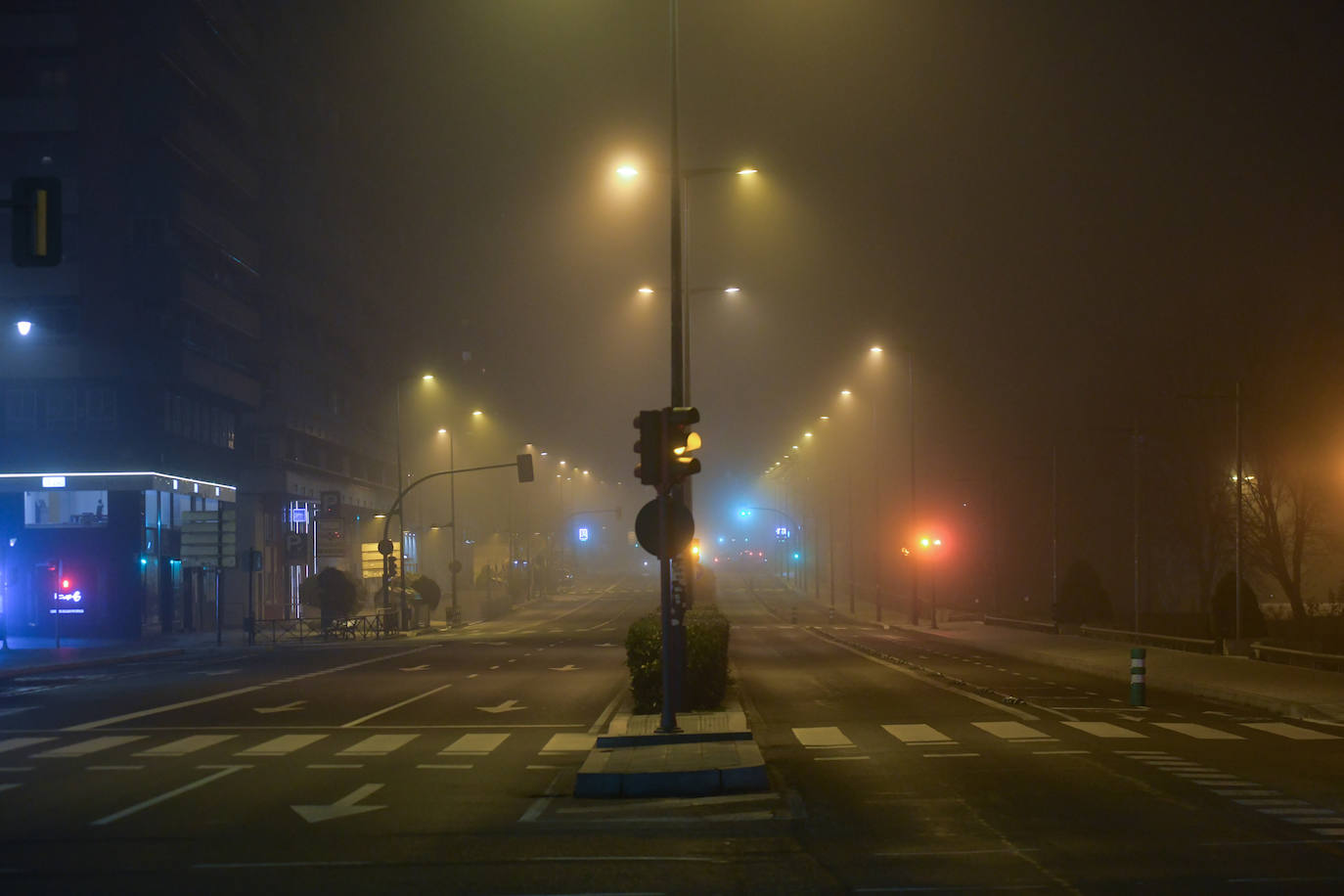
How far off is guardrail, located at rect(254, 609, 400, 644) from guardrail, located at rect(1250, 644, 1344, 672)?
38048 mm

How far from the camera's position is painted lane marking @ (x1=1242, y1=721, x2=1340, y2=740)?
17938 millimetres

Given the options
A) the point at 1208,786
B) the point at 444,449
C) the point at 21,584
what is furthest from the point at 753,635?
the point at 444,449

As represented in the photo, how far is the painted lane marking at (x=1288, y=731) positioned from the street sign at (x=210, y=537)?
3992cm

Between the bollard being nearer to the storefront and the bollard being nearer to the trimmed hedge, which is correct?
the trimmed hedge

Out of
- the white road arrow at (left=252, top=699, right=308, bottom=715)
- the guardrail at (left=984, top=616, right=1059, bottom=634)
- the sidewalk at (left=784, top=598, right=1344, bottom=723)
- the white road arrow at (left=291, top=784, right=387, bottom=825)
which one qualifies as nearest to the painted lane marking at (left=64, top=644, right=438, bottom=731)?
the white road arrow at (left=252, top=699, right=308, bottom=715)

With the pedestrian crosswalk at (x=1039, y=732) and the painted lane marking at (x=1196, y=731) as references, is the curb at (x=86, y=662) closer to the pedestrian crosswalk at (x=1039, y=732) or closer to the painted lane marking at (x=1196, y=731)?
the pedestrian crosswalk at (x=1039, y=732)

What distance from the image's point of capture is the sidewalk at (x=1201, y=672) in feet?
75.2

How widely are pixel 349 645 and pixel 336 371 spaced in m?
42.8

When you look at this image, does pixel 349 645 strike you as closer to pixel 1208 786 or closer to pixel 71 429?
pixel 71 429

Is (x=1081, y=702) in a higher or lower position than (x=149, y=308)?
lower

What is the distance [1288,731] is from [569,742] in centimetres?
984

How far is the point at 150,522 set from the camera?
2387 inches

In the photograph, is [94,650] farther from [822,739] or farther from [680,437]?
[680,437]

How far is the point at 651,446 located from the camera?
16047mm
